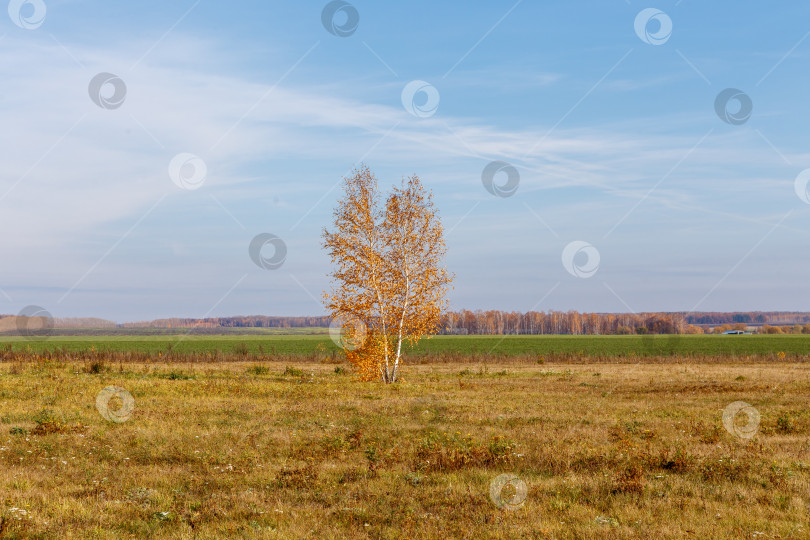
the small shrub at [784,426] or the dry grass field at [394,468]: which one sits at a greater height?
the small shrub at [784,426]

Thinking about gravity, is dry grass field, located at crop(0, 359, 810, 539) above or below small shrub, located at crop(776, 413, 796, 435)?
below

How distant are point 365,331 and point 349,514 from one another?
27.8m

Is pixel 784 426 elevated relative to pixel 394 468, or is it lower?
elevated

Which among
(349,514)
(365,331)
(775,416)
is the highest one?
(365,331)

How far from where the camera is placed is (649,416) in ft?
78.3

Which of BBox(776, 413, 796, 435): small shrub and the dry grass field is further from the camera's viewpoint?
BBox(776, 413, 796, 435): small shrub

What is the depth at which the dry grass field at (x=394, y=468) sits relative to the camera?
35.6ft

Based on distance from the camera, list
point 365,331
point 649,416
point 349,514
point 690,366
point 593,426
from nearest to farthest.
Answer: point 349,514, point 593,426, point 649,416, point 365,331, point 690,366

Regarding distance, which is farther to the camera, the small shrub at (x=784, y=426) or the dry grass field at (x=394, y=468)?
the small shrub at (x=784, y=426)

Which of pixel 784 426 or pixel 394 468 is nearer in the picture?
pixel 394 468

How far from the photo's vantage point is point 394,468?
48.5 feet

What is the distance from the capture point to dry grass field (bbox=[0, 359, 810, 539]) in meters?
10.9

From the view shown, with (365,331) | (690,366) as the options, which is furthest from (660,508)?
(690,366)

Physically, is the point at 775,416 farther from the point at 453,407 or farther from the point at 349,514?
Result: the point at 349,514
